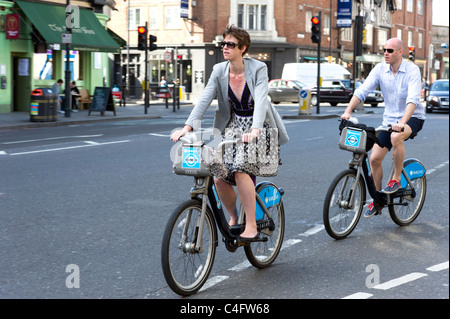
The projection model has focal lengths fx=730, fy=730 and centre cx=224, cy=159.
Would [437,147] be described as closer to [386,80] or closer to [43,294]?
[386,80]

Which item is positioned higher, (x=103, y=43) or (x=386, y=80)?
(x=103, y=43)

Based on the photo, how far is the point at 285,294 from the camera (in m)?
4.52

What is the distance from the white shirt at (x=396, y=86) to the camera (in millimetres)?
6324

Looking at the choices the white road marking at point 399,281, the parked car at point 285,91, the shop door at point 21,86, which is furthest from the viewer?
the parked car at point 285,91

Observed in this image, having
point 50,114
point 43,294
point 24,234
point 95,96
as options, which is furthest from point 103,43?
point 43,294

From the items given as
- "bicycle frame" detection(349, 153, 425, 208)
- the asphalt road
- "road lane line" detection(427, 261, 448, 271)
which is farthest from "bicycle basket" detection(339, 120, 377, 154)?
"road lane line" detection(427, 261, 448, 271)

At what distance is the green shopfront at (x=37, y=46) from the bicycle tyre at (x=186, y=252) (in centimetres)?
2113

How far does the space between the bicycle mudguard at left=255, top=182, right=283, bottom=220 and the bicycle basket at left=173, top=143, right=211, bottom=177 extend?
31.1 inches

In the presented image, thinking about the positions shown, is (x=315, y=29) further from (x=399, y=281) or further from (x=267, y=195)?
(x=399, y=281)

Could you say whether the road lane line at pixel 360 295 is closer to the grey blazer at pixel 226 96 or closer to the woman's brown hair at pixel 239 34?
the grey blazer at pixel 226 96

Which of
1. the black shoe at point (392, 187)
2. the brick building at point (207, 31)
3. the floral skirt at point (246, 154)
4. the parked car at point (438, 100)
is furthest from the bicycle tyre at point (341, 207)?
the brick building at point (207, 31)

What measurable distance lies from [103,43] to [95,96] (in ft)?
17.8

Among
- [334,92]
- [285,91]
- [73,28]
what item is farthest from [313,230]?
[285,91]

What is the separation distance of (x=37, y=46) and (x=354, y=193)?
2353cm
